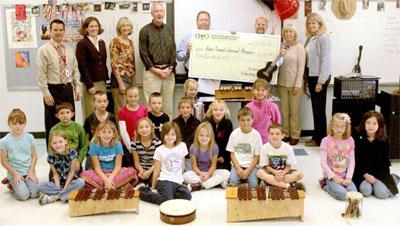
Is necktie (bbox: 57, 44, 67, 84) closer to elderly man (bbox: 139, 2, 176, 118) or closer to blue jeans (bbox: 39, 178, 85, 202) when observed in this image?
elderly man (bbox: 139, 2, 176, 118)

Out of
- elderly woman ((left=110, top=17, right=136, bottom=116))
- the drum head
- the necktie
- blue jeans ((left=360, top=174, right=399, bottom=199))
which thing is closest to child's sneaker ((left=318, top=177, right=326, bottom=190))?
blue jeans ((left=360, top=174, right=399, bottom=199))

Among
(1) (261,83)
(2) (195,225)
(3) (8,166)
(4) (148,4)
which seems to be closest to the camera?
(2) (195,225)

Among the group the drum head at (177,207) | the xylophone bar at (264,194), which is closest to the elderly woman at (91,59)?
the drum head at (177,207)

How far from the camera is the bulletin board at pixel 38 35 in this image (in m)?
5.48

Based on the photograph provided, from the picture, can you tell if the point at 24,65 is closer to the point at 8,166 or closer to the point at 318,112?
the point at 8,166

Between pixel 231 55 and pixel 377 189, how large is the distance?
237cm

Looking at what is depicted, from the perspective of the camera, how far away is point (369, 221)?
3.43m

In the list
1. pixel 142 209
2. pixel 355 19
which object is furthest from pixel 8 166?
pixel 355 19

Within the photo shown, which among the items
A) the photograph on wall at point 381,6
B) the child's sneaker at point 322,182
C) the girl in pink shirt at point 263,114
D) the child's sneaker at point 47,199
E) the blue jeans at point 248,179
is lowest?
the child's sneaker at point 47,199

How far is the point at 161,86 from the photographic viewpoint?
5402 mm

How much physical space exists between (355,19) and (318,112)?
1.24 meters

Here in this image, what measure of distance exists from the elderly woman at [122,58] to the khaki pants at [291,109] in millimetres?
1814

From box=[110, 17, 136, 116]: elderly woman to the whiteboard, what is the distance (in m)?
1.89

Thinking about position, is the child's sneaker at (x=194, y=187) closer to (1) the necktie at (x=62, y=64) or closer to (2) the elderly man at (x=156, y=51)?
(2) the elderly man at (x=156, y=51)
